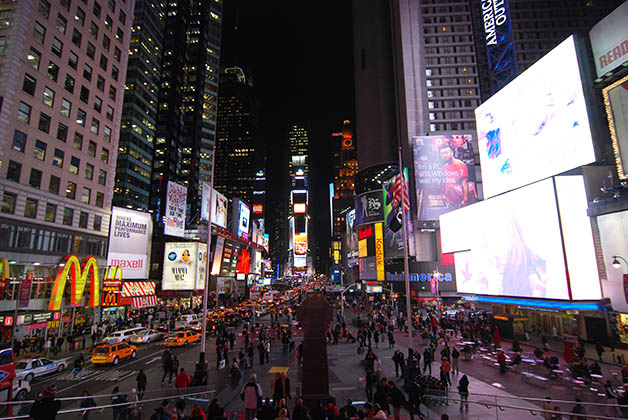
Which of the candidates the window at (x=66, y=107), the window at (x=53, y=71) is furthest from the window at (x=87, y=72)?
the window at (x=66, y=107)

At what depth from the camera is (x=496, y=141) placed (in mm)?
29641

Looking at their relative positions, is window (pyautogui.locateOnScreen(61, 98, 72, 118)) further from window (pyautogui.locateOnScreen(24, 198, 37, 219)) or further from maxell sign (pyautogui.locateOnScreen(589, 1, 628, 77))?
maxell sign (pyautogui.locateOnScreen(589, 1, 628, 77))

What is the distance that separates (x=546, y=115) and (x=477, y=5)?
2644 inches

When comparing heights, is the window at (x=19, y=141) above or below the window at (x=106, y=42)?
below

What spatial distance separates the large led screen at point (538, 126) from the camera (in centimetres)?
2092

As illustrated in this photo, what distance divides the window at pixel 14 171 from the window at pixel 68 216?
579cm

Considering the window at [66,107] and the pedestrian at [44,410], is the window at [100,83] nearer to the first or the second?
the window at [66,107]

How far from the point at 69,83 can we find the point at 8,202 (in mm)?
14725

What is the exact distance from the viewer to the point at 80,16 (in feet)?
120

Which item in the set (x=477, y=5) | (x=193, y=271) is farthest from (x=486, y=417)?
(x=477, y=5)

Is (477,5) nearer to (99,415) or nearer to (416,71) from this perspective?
(416,71)

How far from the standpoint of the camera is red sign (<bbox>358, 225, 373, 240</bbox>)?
269 ft

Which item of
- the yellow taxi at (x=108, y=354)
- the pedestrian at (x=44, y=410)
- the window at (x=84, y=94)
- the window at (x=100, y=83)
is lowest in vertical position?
the yellow taxi at (x=108, y=354)

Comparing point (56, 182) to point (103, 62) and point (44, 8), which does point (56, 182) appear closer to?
point (103, 62)
